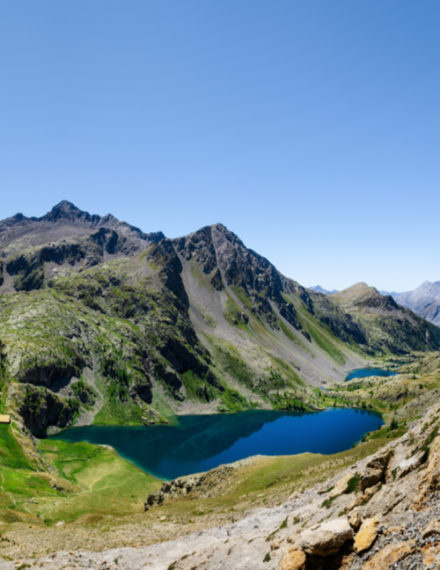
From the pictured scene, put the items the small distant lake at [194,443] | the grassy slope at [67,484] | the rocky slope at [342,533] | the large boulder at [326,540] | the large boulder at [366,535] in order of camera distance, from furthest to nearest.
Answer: the small distant lake at [194,443], the grassy slope at [67,484], the large boulder at [326,540], the large boulder at [366,535], the rocky slope at [342,533]

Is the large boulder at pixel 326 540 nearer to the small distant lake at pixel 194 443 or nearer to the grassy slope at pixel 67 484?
the grassy slope at pixel 67 484

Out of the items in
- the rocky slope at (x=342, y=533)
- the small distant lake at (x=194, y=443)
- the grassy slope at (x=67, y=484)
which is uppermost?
the rocky slope at (x=342, y=533)

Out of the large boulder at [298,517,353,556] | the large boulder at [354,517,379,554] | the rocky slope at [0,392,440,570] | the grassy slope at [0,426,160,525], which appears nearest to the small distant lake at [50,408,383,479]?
the grassy slope at [0,426,160,525]

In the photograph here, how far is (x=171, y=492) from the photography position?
76.8 metres

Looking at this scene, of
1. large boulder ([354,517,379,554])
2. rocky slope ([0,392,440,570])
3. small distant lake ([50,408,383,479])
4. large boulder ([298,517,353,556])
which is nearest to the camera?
rocky slope ([0,392,440,570])

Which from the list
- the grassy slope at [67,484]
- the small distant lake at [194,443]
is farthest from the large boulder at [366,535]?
the small distant lake at [194,443]

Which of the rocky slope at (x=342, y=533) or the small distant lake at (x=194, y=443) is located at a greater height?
the rocky slope at (x=342, y=533)

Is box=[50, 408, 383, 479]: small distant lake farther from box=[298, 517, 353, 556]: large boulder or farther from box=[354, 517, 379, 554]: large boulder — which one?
box=[354, 517, 379, 554]: large boulder

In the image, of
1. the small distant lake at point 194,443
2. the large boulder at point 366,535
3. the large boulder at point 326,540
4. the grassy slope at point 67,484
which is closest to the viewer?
the large boulder at point 366,535

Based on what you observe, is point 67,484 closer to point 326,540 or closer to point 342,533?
point 326,540

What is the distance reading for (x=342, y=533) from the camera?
19.0 meters

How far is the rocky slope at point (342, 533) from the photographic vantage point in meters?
17.2

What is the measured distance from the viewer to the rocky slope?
17.2 m

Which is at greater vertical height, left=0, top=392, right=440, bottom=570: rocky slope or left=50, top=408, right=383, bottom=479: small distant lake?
left=0, top=392, right=440, bottom=570: rocky slope
